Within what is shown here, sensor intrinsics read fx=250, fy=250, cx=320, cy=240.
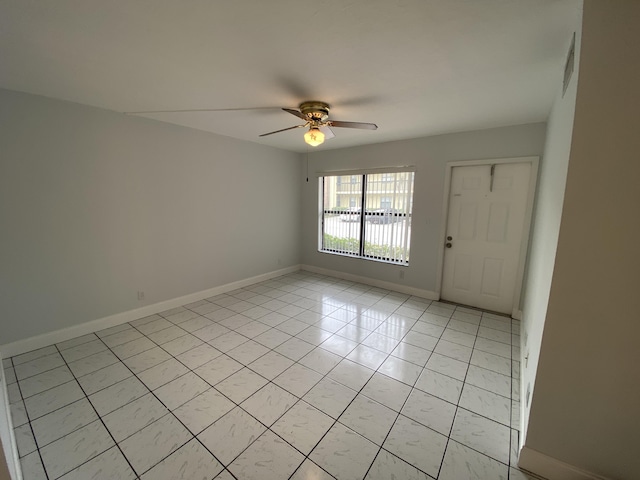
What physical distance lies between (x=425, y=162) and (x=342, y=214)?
1.77m

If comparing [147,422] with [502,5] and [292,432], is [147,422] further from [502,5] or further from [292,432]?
[502,5]

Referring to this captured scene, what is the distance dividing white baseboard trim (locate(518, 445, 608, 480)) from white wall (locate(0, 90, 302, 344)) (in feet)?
12.9

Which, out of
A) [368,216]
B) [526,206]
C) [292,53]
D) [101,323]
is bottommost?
[101,323]

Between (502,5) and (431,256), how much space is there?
3141 mm

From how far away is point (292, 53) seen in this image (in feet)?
5.43

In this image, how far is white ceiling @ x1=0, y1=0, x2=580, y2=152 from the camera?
1299 millimetres

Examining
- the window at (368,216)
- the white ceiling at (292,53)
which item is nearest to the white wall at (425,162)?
the window at (368,216)

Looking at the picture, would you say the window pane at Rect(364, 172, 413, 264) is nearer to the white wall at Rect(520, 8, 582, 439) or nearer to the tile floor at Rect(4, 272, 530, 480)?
the tile floor at Rect(4, 272, 530, 480)

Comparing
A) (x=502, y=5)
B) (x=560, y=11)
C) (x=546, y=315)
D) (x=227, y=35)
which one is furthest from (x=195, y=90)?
(x=546, y=315)

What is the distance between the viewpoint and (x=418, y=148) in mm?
3838

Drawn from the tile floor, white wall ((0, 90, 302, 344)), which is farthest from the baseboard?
white wall ((0, 90, 302, 344))

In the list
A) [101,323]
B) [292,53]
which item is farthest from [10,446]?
[292,53]

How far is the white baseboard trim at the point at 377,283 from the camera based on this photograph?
3.99 meters

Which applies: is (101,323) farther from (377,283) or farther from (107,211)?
(377,283)
